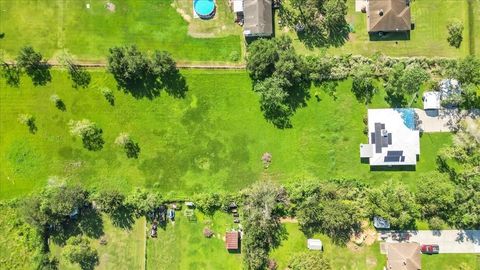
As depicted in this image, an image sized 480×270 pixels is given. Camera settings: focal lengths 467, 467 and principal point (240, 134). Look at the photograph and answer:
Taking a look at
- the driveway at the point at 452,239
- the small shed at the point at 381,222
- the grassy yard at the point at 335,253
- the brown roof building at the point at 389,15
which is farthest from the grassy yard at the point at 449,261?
the brown roof building at the point at 389,15

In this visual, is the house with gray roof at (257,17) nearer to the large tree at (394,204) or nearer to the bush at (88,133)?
the bush at (88,133)

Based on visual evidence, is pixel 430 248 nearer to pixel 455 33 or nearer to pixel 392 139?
pixel 392 139

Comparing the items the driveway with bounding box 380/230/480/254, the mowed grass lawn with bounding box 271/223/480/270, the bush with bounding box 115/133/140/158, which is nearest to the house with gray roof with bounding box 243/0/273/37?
the bush with bounding box 115/133/140/158

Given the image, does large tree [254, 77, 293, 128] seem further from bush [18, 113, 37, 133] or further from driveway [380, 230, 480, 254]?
bush [18, 113, 37, 133]

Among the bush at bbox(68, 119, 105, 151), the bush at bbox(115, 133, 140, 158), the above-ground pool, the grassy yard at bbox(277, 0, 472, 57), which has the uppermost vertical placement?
the above-ground pool

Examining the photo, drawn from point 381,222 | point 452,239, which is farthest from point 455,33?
point 452,239

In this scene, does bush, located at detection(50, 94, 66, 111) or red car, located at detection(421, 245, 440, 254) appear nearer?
red car, located at detection(421, 245, 440, 254)
